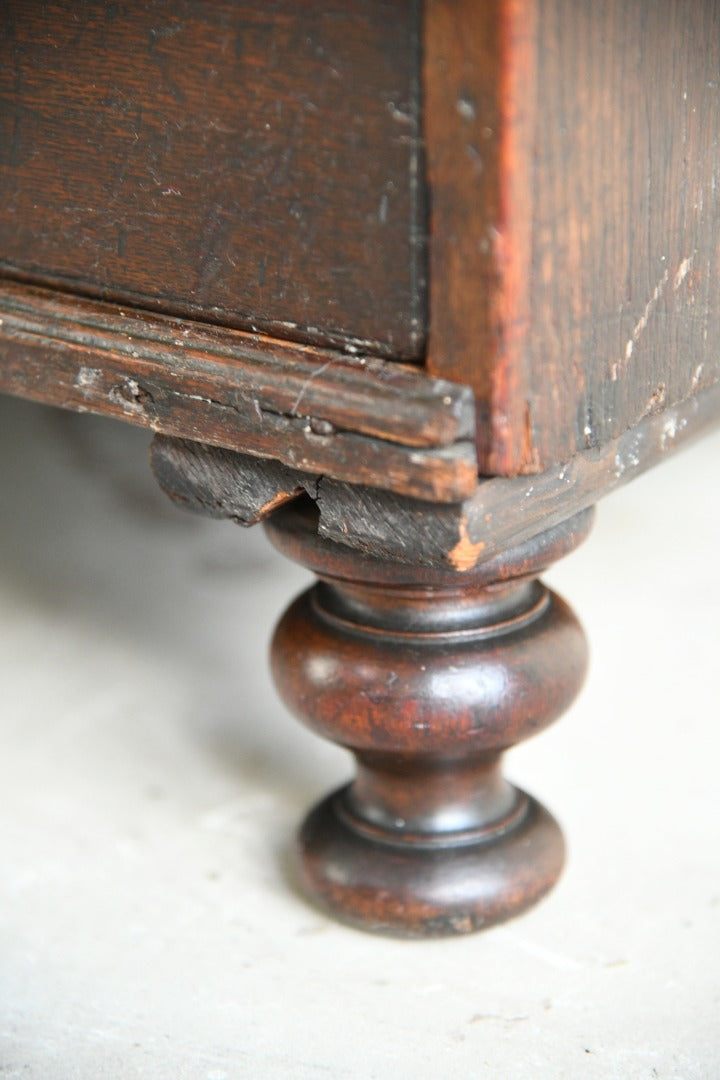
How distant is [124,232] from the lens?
3.29 feet

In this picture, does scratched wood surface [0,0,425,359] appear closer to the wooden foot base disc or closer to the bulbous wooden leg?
the bulbous wooden leg

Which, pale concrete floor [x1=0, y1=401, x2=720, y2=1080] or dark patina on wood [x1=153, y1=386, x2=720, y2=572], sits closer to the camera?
dark patina on wood [x1=153, y1=386, x2=720, y2=572]

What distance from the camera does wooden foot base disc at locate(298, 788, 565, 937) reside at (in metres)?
1.12

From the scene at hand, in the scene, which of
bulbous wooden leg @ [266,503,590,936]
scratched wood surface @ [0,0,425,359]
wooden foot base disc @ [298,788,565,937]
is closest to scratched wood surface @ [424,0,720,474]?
scratched wood surface @ [0,0,425,359]

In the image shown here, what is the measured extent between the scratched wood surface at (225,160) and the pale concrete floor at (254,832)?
482 millimetres

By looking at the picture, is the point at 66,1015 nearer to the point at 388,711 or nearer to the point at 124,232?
the point at 388,711

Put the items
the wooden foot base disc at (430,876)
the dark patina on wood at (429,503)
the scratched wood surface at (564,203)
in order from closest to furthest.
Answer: the scratched wood surface at (564,203) < the dark patina on wood at (429,503) < the wooden foot base disc at (430,876)

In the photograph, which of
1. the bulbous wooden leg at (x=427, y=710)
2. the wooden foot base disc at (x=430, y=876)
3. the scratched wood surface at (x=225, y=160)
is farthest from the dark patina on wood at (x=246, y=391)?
the wooden foot base disc at (x=430, y=876)

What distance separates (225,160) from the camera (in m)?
0.92

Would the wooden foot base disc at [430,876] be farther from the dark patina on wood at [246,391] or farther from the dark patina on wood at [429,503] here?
the dark patina on wood at [246,391]

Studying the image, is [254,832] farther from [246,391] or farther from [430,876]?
[246,391]

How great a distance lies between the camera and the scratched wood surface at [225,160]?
0.84 meters

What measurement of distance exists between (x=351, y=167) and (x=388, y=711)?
15.7 inches

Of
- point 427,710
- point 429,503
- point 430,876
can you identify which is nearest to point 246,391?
point 429,503
